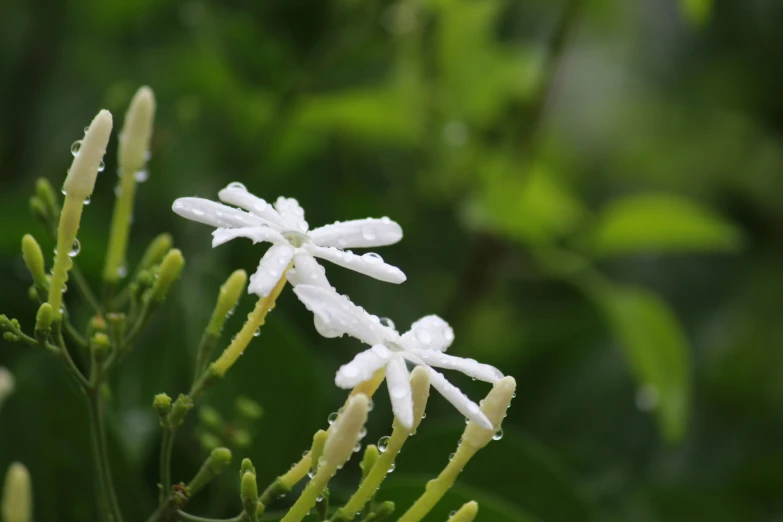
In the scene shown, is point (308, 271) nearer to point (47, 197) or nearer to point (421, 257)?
point (47, 197)

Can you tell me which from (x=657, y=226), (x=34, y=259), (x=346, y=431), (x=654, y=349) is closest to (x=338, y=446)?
(x=346, y=431)

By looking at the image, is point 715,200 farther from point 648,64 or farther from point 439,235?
point 439,235

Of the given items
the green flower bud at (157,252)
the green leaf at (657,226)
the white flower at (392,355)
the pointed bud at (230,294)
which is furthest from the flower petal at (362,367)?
the green leaf at (657,226)

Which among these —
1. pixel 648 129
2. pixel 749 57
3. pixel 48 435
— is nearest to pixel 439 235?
pixel 48 435

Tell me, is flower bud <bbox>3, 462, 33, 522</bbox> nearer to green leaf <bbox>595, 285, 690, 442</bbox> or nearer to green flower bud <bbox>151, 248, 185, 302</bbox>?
green flower bud <bbox>151, 248, 185, 302</bbox>

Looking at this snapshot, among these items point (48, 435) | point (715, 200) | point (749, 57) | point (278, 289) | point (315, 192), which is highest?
point (749, 57)

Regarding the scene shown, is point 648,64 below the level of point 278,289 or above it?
above
